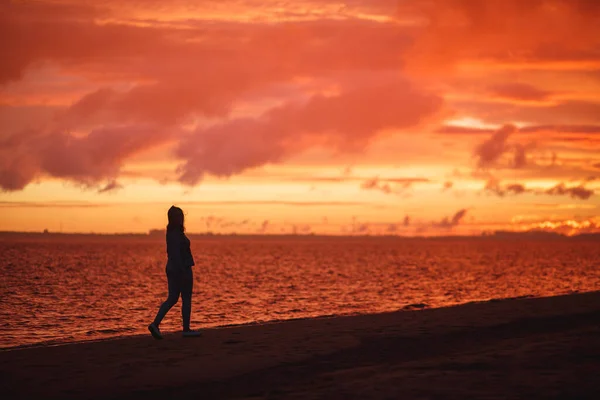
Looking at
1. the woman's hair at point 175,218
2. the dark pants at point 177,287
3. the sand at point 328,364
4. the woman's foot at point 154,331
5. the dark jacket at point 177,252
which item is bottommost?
the sand at point 328,364

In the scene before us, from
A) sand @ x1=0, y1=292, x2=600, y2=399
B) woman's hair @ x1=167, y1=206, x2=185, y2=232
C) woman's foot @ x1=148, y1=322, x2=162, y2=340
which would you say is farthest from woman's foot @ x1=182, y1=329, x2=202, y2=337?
woman's hair @ x1=167, y1=206, x2=185, y2=232

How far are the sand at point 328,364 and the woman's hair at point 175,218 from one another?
8.02 feet

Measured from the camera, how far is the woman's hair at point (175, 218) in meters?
15.5

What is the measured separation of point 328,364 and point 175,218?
15.9ft

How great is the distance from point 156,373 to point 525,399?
580 centimetres

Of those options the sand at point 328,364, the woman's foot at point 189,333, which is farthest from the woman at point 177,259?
the sand at point 328,364

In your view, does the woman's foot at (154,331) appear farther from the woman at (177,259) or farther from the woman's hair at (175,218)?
the woman's hair at (175,218)

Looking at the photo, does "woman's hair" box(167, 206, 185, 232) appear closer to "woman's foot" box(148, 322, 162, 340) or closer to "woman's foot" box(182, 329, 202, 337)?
"woman's foot" box(148, 322, 162, 340)

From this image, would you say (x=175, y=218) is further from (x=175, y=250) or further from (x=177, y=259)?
(x=177, y=259)

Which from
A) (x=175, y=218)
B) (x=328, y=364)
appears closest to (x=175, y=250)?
(x=175, y=218)

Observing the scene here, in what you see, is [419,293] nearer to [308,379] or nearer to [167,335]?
[167,335]

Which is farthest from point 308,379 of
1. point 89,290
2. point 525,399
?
point 89,290

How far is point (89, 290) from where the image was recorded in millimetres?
53812

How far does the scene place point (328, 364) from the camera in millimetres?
12828
